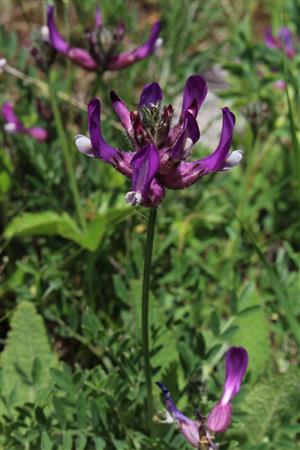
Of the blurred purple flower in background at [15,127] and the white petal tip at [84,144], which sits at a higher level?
the blurred purple flower in background at [15,127]

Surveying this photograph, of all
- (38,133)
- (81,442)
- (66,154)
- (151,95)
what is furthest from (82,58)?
(81,442)

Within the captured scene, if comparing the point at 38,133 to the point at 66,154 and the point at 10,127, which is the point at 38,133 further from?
the point at 66,154

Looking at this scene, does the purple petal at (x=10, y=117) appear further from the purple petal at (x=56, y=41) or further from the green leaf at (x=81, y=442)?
the green leaf at (x=81, y=442)

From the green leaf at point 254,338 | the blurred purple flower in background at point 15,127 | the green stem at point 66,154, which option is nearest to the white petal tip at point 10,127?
the blurred purple flower in background at point 15,127

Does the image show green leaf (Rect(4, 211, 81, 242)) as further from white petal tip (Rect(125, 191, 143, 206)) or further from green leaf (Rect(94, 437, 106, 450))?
white petal tip (Rect(125, 191, 143, 206))

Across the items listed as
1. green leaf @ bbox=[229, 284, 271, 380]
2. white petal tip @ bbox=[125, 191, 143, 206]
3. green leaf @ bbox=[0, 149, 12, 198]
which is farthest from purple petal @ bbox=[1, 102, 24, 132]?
white petal tip @ bbox=[125, 191, 143, 206]

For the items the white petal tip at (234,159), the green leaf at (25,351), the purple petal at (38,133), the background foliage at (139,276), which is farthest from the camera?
the purple petal at (38,133)
